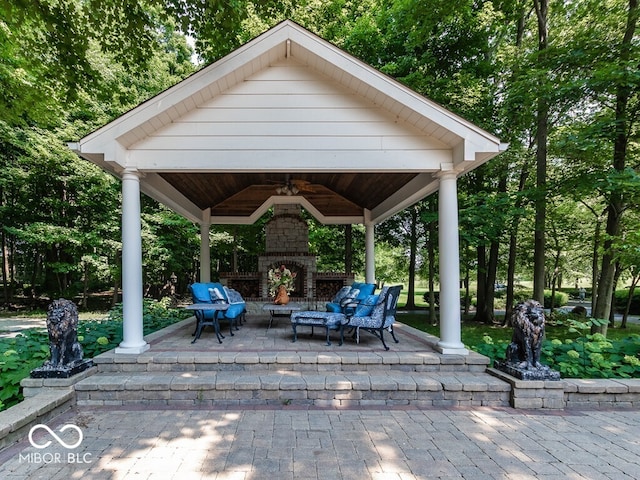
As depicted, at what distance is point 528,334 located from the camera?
3.40 meters

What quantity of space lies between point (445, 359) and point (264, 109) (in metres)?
3.90

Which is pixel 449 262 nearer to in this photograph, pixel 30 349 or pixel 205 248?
pixel 30 349

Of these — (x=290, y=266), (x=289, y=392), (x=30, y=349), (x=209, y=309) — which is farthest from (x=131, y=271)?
(x=290, y=266)

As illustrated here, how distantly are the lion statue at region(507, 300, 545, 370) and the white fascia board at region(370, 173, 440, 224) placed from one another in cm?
199

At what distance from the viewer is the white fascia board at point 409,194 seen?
4.78m

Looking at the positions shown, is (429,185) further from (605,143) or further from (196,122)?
(605,143)

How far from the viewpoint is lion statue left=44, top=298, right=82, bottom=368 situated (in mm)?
3383

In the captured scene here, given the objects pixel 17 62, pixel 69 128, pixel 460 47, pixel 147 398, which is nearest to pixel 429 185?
pixel 147 398

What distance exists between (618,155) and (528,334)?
206 inches

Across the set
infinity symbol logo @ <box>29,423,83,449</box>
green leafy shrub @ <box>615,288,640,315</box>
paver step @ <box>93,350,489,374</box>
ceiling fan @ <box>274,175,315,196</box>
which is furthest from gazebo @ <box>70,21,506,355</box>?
green leafy shrub @ <box>615,288,640,315</box>

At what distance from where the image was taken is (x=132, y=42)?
5.32 m

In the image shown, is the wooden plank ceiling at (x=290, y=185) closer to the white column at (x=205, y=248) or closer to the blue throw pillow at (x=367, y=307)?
the white column at (x=205, y=248)

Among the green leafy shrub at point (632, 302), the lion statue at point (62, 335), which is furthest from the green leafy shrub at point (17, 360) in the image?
the green leafy shrub at point (632, 302)

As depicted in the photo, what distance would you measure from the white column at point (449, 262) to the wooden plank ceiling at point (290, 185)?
116 centimetres
